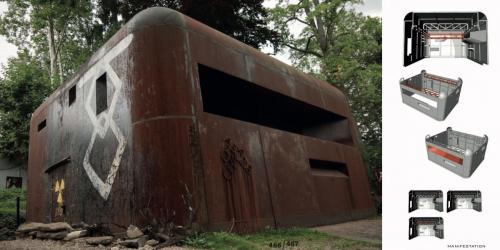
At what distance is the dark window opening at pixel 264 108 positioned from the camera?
975 centimetres

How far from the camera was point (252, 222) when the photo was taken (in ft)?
26.6

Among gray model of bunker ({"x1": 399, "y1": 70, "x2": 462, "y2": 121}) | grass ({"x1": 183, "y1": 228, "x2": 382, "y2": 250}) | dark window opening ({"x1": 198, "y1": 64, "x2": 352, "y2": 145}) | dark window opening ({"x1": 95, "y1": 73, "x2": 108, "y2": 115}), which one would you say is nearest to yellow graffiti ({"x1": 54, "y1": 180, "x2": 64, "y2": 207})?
dark window opening ({"x1": 95, "y1": 73, "x2": 108, "y2": 115})

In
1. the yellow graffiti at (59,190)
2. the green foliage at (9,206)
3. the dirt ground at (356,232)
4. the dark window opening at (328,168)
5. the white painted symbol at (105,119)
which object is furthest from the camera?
the green foliage at (9,206)

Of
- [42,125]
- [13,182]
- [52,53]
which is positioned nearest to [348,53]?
[42,125]

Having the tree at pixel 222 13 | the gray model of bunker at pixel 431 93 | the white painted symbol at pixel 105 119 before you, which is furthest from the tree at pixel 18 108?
the gray model of bunker at pixel 431 93

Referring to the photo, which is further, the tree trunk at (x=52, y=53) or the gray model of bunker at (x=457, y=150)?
the tree trunk at (x=52, y=53)

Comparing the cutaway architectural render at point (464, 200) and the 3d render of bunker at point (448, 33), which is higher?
the 3d render of bunker at point (448, 33)

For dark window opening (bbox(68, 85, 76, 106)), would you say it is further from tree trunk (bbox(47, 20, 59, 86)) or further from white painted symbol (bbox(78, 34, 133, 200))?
tree trunk (bbox(47, 20, 59, 86))

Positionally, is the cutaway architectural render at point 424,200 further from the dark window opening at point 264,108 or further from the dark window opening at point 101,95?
the dark window opening at point 101,95

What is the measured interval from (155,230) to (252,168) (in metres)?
2.46

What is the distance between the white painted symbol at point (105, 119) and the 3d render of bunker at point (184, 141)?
0.02 metres

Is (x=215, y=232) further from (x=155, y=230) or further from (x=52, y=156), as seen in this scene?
(x=52, y=156)

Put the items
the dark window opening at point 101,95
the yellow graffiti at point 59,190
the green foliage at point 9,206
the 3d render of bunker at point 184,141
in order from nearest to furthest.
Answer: the 3d render of bunker at point 184,141, the dark window opening at point 101,95, the yellow graffiti at point 59,190, the green foliage at point 9,206

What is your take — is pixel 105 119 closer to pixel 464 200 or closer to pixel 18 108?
pixel 464 200
